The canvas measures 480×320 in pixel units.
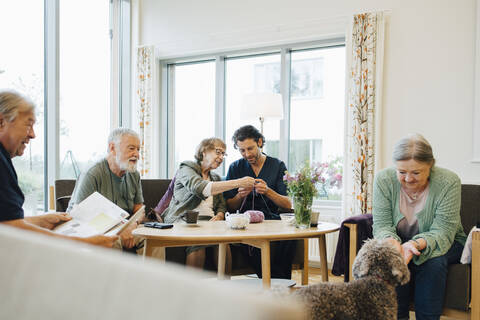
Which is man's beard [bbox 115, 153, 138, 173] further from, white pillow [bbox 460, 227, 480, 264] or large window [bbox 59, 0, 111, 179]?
large window [bbox 59, 0, 111, 179]

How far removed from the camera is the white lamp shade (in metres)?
3.63

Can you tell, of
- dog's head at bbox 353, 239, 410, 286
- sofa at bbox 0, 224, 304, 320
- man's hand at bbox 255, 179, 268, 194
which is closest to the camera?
sofa at bbox 0, 224, 304, 320

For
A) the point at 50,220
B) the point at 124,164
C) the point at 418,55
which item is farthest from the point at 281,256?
the point at 418,55

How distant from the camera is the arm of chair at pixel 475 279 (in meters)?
1.85

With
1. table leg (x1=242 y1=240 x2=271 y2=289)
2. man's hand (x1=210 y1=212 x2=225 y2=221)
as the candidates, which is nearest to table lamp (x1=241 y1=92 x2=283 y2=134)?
man's hand (x1=210 y1=212 x2=225 y2=221)

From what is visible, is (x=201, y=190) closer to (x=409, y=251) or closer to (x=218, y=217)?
(x=218, y=217)

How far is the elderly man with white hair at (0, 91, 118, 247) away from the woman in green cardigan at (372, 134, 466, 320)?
150 cm

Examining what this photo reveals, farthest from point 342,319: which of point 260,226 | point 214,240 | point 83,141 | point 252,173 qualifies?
point 83,141

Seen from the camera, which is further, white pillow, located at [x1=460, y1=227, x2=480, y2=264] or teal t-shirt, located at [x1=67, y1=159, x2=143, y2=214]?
teal t-shirt, located at [x1=67, y1=159, x2=143, y2=214]

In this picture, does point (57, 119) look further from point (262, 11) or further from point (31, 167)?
point (262, 11)

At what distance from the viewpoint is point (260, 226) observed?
2199 mm

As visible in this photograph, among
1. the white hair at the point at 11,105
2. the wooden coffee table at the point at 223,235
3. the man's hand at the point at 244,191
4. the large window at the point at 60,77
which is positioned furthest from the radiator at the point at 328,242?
the white hair at the point at 11,105

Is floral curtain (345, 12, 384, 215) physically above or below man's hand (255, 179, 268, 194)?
above

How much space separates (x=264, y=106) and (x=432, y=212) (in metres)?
1.95
